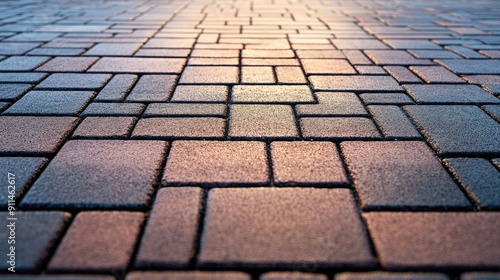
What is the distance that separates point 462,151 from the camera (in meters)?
1.52

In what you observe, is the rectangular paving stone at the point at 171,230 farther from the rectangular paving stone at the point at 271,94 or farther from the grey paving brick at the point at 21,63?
the grey paving brick at the point at 21,63

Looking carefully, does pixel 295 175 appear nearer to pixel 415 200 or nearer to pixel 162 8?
pixel 415 200

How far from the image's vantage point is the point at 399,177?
134cm

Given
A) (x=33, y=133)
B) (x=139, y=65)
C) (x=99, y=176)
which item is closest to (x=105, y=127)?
(x=33, y=133)

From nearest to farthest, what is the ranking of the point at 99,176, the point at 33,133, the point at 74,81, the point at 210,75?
the point at 99,176
the point at 33,133
the point at 74,81
the point at 210,75

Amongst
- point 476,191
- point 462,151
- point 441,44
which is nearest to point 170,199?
point 476,191

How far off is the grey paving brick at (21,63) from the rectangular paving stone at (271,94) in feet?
4.91

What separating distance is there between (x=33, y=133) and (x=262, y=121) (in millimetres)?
1029

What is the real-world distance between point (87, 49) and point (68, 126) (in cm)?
157

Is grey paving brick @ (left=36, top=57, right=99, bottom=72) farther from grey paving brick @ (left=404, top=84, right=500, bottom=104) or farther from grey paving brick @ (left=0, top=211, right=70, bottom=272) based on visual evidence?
grey paving brick @ (left=404, top=84, right=500, bottom=104)

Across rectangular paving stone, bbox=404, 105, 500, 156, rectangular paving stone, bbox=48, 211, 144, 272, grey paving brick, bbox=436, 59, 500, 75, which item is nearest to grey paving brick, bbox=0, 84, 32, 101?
rectangular paving stone, bbox=48, 211, 144, 272

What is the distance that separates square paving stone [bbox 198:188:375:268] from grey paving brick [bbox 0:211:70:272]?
1.40 ft

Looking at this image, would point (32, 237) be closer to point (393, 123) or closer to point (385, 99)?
point (393, 123)

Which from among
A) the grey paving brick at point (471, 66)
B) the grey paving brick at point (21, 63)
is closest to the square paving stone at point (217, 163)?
the grey paving brick at point (21, 63)
